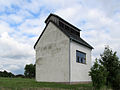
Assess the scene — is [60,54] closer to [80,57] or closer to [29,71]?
[80,57]

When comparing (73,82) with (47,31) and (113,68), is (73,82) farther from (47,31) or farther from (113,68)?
(47,31)

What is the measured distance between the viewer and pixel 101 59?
1492 centimetres

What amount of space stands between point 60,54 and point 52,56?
6.02ft

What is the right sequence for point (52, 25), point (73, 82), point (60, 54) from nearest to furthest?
point (73, 82) < point (60, 54) < point (52, 25)

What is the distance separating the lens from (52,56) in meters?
22.3

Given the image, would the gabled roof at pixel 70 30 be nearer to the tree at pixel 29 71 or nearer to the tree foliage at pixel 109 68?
the tree foliage at pixel 109 68

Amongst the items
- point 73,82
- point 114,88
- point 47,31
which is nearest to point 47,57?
point 47,31

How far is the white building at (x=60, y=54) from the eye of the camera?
2008cm

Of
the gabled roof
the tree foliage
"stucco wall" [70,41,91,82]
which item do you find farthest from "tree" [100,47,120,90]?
the gabled roof

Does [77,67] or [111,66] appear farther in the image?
[77,67]

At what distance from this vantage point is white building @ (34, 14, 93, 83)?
2008 centimetres

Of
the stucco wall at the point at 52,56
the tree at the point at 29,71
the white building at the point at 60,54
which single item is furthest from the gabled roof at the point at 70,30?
the tree at the point at 29,71

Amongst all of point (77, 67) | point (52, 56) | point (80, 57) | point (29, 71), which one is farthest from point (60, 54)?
point (29, 71)

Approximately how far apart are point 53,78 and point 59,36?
6.63 metres
